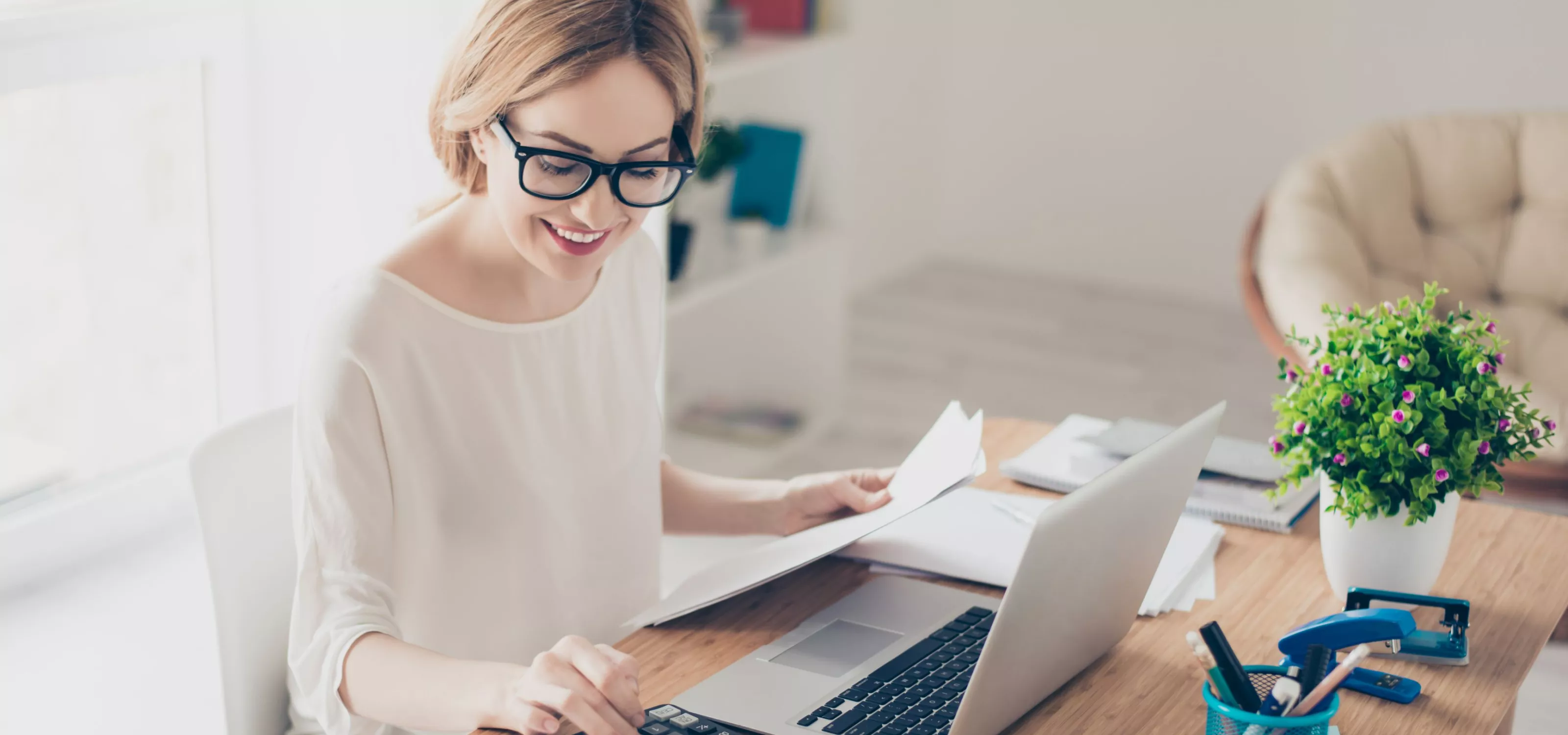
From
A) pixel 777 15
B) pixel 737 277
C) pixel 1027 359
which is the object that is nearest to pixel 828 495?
pixel 737 277

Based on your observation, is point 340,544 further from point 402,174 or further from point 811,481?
point 402,174

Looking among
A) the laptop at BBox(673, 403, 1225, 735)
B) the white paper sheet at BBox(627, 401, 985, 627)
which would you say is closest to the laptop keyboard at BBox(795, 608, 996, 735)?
the laptop at BBox(673, 403, 1225, 735)

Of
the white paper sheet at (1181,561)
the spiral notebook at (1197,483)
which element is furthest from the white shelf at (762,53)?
the white paper sheet at (1181,561)

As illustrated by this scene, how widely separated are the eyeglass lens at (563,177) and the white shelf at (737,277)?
5.53ft

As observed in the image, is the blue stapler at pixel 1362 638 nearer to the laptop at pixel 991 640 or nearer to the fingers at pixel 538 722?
the laptop at pixel 991 640

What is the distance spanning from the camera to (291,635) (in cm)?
111

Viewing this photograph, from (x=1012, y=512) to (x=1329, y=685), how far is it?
496 mm

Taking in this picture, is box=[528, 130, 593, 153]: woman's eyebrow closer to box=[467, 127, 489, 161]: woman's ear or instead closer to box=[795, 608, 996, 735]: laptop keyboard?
box=[467, 127, 489, 161]: woman's ear

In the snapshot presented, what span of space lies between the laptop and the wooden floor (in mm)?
2155

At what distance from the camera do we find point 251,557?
4.11 feet

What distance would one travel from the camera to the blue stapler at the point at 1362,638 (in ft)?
3.29

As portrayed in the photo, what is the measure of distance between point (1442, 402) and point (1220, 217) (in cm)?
365

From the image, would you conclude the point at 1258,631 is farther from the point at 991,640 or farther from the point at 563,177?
the point at 563,177

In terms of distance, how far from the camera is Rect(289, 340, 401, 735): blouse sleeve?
3.59ft
